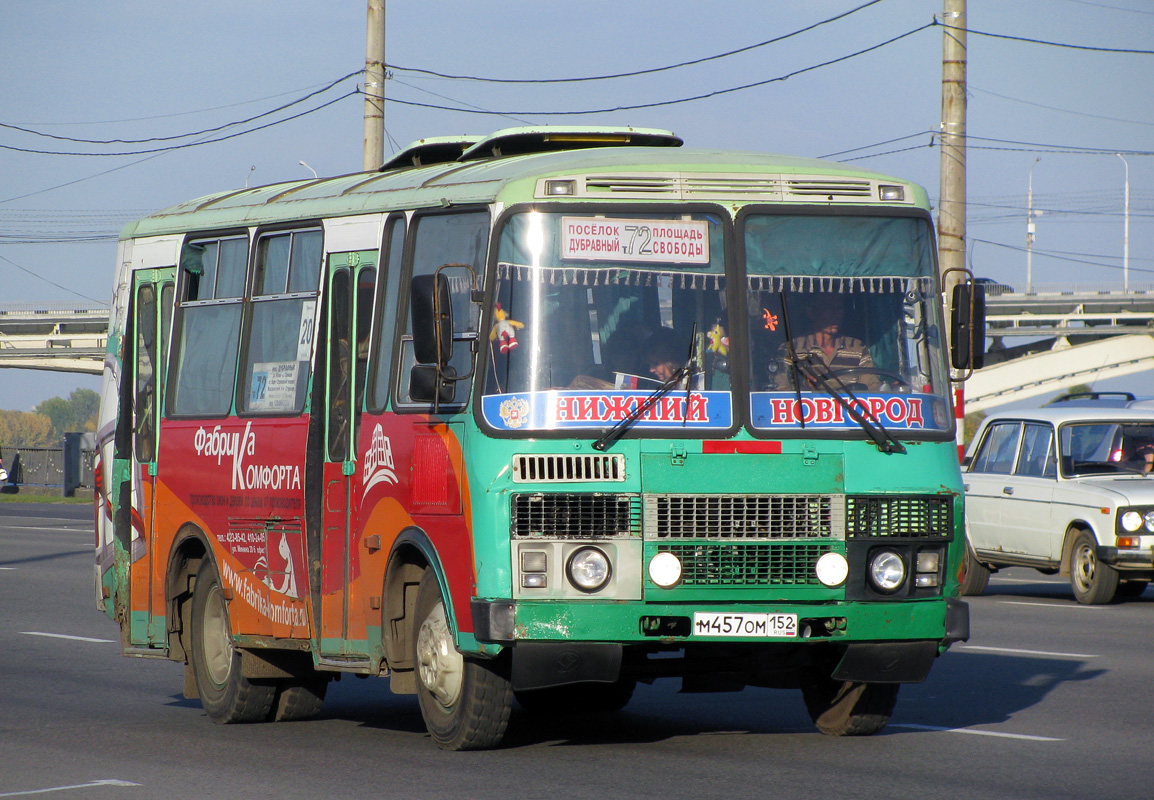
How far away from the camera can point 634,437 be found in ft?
25.7

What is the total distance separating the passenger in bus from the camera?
320 inches

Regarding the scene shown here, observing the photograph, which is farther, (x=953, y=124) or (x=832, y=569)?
(x=953, y=124)

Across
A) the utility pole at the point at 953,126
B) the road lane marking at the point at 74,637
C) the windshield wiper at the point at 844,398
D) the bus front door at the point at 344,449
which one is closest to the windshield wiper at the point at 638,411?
the windshield wiper at the point at 844,398

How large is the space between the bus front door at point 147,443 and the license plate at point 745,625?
4376 mm

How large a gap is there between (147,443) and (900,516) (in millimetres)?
5197

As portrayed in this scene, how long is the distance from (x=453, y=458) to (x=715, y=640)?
1472 millimetres

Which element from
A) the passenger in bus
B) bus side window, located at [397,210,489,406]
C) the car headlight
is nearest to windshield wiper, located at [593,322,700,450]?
the passenger in bus

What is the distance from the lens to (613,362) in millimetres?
7938

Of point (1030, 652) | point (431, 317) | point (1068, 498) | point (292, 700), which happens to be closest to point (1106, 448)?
point (1068, 498)

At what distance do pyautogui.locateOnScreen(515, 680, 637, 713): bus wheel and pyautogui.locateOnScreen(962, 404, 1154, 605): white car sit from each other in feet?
27.6

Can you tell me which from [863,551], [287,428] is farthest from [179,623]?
[863,551]

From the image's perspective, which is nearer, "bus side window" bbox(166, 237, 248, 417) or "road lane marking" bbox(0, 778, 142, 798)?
"road lane marking" bbox(0, 778, 142, 798)

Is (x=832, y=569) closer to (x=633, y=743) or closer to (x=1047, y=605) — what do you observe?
(x=633, y=743)

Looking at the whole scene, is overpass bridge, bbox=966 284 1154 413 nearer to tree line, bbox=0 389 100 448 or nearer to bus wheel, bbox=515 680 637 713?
bus wheel, bbox=515 680 637 713
